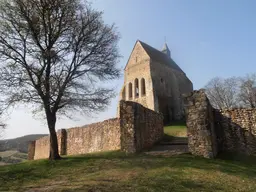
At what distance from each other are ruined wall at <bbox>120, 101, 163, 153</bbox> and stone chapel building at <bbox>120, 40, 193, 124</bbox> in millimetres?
16696

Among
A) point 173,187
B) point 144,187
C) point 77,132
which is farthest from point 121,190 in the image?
point 77,132

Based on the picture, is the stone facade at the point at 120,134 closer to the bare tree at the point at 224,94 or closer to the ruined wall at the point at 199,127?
the ruined wall at the point at 199,127

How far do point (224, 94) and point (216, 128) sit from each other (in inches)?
1072

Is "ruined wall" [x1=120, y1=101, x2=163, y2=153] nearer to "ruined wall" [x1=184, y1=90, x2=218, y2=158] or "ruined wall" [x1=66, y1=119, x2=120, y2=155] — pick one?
"ruined wall" [x1=66, y1=119, x2=120, y2=155]

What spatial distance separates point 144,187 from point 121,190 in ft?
2.19

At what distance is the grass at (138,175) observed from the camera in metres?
6.41

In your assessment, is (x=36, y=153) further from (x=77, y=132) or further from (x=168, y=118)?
(x=168, y=118)

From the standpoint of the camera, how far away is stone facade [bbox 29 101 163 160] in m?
13.1

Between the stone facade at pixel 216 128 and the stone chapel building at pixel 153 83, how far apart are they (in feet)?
62.7

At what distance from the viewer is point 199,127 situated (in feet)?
35.1

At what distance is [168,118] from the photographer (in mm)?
33156

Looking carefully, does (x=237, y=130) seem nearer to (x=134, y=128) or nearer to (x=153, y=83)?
(x=134, y=128)

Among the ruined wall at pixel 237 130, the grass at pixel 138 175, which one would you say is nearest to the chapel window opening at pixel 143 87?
the ruined wall at pixel 237 130

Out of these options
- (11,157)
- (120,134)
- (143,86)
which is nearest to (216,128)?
(120,134)
